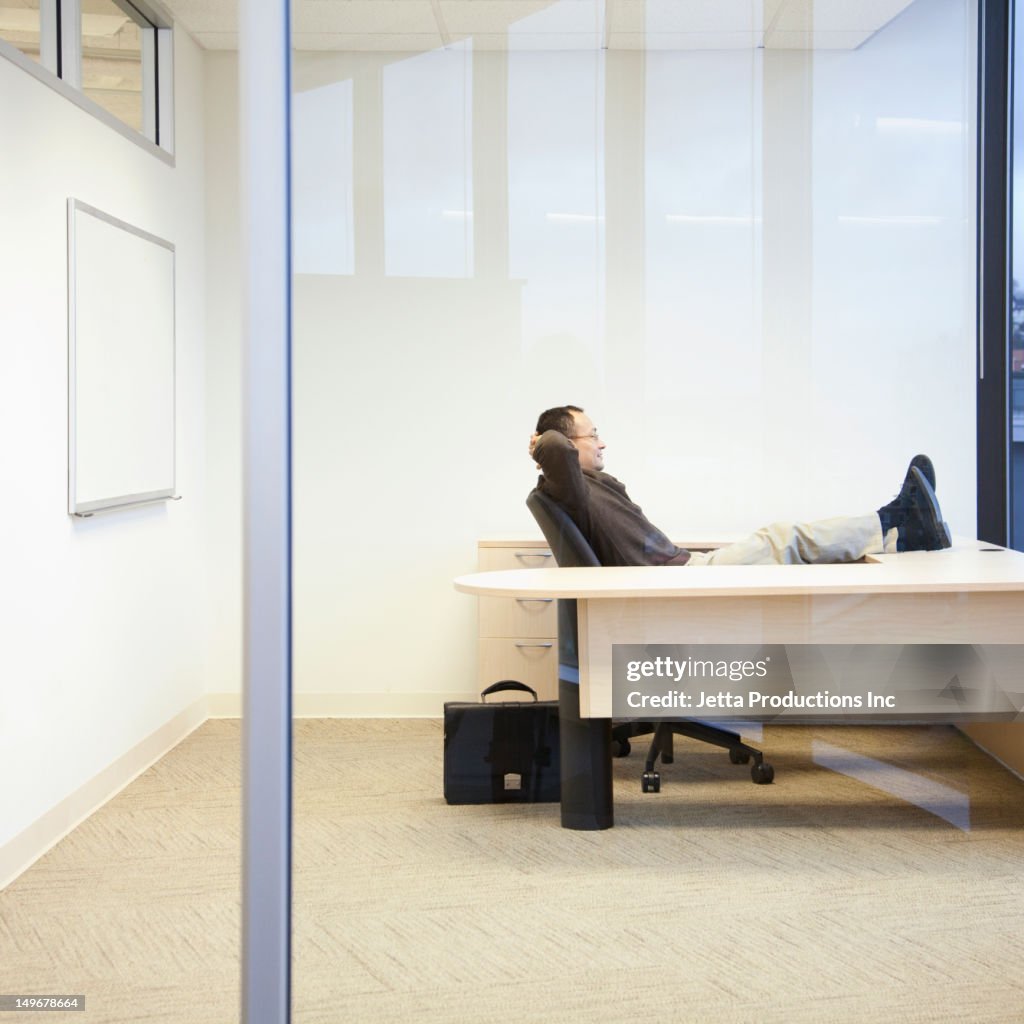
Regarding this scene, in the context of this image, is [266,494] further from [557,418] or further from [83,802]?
[83,802]

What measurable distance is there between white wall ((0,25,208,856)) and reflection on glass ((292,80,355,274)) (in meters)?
0.44

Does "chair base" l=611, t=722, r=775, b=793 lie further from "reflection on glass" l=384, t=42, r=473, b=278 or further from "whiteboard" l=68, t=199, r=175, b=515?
"whiteboard" l=68, t=199, r=175, b=515

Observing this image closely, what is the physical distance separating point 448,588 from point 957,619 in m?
0.93

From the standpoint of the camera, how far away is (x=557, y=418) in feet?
7.14

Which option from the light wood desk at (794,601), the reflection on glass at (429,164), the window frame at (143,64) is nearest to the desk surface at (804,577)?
the light wood desk at (794,601)

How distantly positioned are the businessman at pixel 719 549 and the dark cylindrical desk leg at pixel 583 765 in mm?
298

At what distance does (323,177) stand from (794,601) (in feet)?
3.84

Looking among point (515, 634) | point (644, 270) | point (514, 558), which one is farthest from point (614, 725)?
point (644, 270)

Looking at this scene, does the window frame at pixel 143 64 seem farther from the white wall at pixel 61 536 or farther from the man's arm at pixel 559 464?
the man's arm at pixel 559 464

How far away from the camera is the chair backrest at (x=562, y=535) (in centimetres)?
211

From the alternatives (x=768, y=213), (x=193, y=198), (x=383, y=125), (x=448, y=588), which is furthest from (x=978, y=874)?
(x=193, y=198)

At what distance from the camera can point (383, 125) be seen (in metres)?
2.18

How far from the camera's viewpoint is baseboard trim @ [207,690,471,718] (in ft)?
7.27

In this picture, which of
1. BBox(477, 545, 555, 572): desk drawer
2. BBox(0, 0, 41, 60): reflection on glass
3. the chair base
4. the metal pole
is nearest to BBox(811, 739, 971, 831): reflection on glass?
the chair base
